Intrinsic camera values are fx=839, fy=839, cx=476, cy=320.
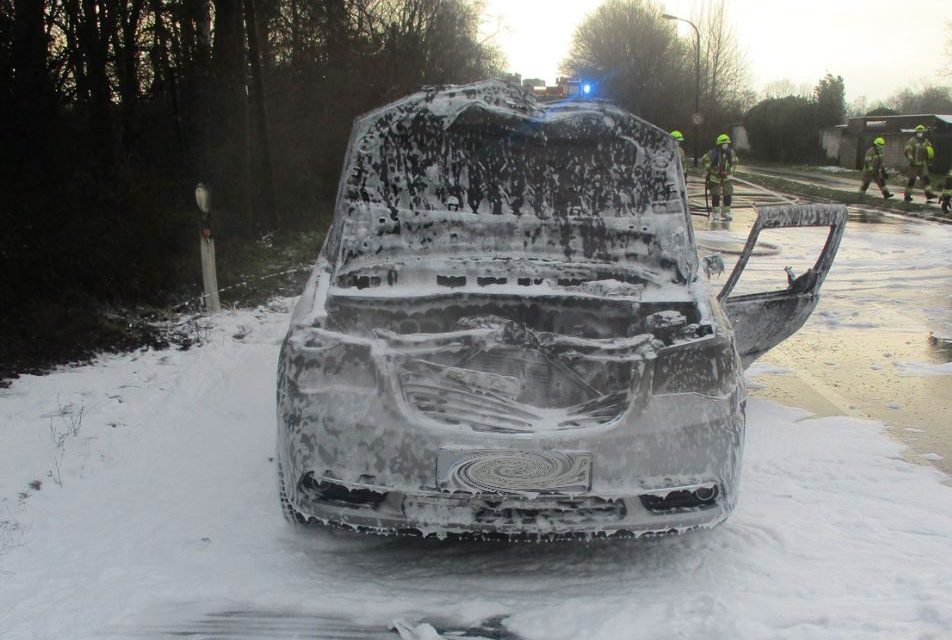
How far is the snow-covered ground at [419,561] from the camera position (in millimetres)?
3008

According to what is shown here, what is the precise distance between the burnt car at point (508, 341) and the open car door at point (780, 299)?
1081 millimetres

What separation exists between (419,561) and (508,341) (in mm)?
986

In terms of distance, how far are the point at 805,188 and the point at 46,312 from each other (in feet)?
81.2

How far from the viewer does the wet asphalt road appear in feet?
18.6

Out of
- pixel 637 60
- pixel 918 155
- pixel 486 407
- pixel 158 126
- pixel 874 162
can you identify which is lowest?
pixel 486 407

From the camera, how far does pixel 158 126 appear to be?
602 inches

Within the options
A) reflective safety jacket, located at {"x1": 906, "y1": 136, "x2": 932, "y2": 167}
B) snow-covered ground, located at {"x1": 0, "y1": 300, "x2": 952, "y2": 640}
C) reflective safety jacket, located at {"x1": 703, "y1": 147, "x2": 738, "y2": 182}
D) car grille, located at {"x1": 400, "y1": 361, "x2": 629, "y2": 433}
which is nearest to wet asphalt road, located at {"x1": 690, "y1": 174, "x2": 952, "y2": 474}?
snow-covered ground, located at {"x1": 0, "y1": 300, "x2": 952, "y2": 640}

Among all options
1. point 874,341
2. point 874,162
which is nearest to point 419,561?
point 874,341

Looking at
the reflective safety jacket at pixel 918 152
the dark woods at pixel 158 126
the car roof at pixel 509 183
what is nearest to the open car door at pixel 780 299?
the car roof at pixel 509 183

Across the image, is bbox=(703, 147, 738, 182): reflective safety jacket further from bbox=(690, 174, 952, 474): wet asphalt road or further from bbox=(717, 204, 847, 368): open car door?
bbox=(717, 204, 847, 368): open car door

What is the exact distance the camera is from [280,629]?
2957 mm

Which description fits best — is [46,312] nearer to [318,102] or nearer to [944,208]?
[318,102]

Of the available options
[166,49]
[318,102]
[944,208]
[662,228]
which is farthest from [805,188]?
[662,228]

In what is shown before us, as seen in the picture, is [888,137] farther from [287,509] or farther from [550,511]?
[287,509]
